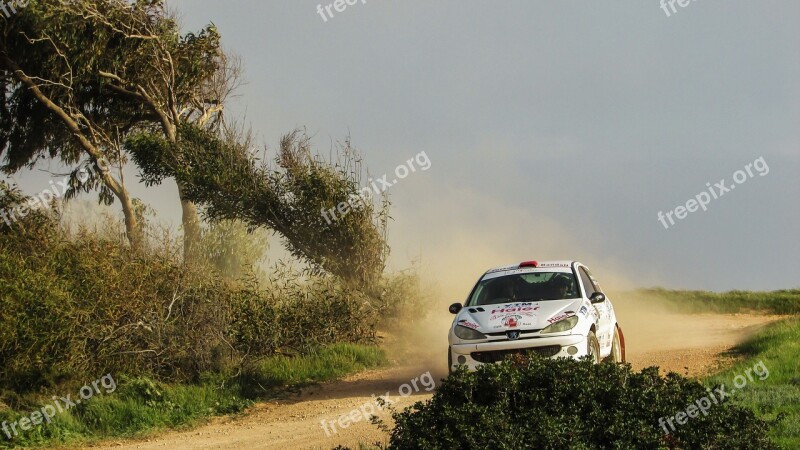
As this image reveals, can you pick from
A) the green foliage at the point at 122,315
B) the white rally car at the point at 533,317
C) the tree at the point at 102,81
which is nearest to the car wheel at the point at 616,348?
the white rally car at the point at 533,317

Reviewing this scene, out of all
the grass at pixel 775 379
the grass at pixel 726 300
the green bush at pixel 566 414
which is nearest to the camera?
the green bush at pixel 566 414

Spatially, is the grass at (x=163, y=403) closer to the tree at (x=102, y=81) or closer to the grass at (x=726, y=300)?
the tree at (x=102, y=81)

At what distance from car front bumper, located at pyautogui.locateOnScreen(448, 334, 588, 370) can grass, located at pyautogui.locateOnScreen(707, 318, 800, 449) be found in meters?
2.02

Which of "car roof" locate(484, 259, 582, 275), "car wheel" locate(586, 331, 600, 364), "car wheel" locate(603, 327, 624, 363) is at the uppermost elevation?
"car roof" locate(484, 259, 582, 275)

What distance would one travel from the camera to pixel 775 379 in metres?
13.3

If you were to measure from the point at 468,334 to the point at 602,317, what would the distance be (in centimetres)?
225

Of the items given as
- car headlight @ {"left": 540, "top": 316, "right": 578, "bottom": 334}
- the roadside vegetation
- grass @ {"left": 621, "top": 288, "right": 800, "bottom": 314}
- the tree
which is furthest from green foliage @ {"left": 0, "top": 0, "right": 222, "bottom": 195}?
car headlight @ {"left": 540, "top": 316, "right": 578, "bottom": 334}

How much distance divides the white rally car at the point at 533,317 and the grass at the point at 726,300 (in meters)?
15.3

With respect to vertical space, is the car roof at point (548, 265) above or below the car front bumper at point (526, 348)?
above

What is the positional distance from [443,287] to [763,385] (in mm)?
12361

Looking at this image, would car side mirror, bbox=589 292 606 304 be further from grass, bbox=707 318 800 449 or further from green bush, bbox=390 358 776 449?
green bush, bbox=390 358 776 449

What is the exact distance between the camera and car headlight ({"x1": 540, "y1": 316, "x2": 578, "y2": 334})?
12.4 meters

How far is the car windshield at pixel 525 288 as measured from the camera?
13500 mm

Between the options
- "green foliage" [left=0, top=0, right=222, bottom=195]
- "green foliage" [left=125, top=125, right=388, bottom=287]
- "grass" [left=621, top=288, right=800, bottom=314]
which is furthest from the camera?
"grass" [left=621, top=288, right=800, bottom=314]
